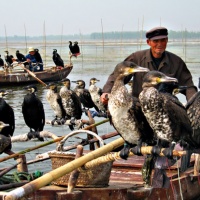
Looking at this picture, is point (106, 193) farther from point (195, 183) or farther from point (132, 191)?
point (195, 183)

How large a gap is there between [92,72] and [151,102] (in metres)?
30.4

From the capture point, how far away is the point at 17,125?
16.8 m

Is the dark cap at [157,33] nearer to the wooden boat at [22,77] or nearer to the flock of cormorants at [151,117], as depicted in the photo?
the flock of cormorants at [151,117]

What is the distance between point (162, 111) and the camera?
485 cm

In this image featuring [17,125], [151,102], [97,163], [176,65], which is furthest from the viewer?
[17,125]

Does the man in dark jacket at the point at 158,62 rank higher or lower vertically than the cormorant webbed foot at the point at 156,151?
higher

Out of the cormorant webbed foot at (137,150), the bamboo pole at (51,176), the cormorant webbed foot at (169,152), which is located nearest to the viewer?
the bamboo pole at (51,176)

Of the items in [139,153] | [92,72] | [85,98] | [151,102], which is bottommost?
[92,72]

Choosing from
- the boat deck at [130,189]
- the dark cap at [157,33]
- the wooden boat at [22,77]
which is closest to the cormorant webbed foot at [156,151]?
the boat deck at [130,189]

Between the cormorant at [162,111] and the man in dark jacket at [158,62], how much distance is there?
84cm

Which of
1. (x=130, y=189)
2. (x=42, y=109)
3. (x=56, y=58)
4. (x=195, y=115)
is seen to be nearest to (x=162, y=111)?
(x=195, y=115)

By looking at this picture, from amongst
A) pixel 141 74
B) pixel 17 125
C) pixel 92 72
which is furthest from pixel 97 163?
pixel 92 72

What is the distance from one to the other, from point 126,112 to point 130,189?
957 mm

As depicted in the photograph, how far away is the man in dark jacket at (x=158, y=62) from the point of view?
18.7 ft
